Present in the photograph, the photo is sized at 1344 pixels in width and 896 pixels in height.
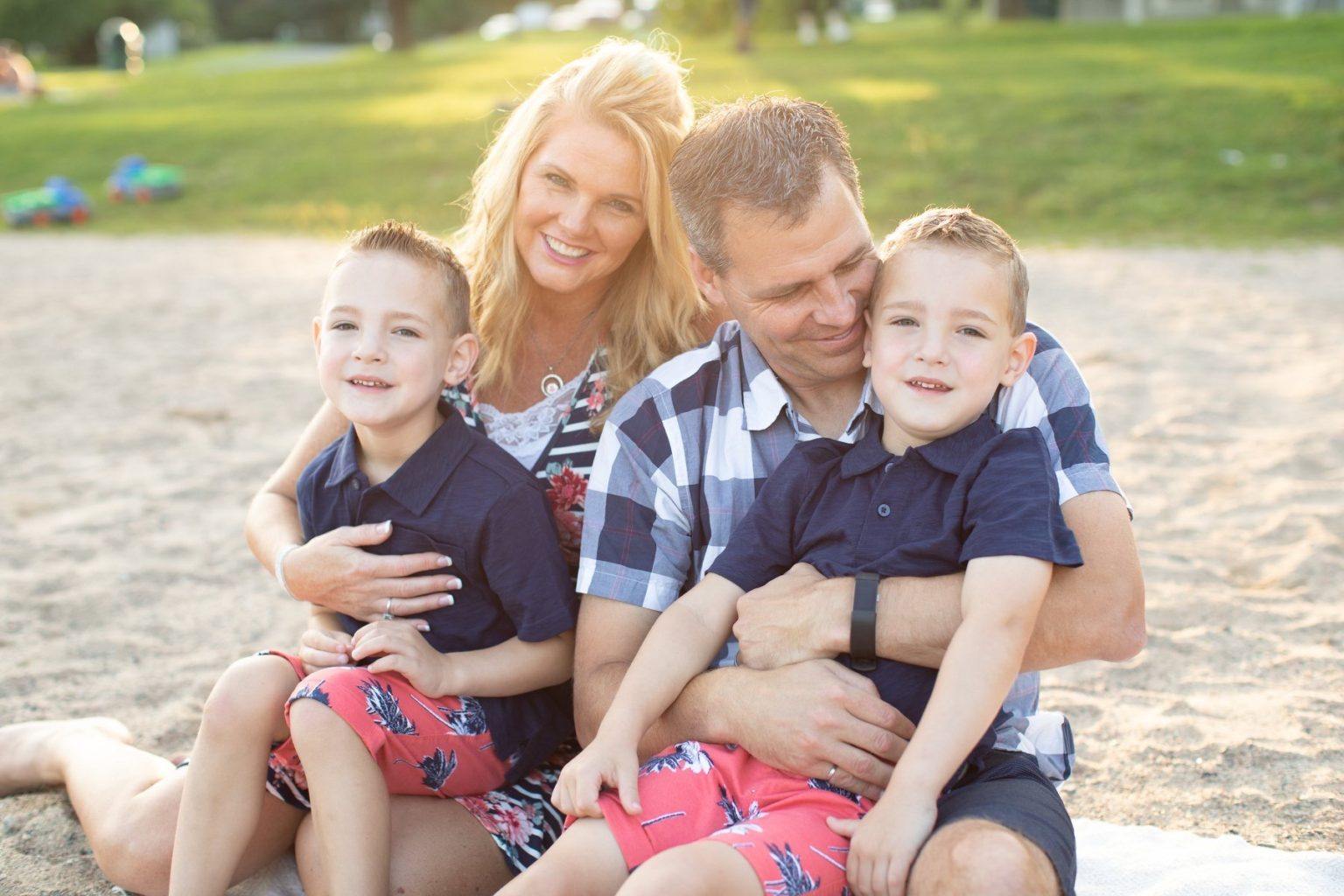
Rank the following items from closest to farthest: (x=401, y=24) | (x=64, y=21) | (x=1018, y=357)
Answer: (x=1018, y=357), (x=401, y=24), (x=64, y=21)

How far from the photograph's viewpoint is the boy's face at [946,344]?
7.62 ft

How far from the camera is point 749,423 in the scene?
2.67 m

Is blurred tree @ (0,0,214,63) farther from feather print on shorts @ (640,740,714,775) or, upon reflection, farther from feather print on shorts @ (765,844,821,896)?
feather print on shorts @ (765,844,821,896)

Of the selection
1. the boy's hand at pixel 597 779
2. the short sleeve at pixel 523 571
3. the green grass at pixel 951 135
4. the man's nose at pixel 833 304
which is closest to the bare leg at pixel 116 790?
the short sleeve at pixel 523 571

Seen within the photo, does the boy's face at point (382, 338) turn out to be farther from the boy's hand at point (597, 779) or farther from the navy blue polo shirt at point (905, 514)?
the boy's hand at point (597, 779)

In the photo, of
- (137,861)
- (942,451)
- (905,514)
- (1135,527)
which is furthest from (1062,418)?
(1135,527)

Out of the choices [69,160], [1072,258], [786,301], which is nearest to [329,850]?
[786,301]

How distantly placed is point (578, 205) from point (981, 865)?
169 cm

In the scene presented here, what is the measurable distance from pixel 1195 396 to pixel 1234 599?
2.49 m

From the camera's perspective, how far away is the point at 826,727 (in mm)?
2238

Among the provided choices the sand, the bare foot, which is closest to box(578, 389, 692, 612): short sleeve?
the sand

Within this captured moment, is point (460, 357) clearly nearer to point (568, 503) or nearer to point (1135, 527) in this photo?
point (568, 503)

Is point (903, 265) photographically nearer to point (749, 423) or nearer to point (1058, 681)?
point (749, 423)

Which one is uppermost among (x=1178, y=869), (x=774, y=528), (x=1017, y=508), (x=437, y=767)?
(x=1017, y=508)
